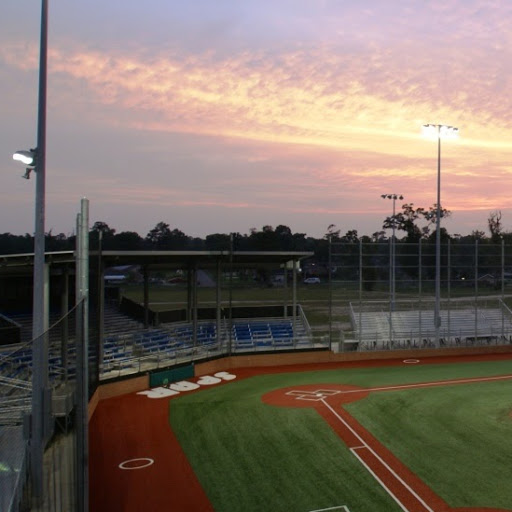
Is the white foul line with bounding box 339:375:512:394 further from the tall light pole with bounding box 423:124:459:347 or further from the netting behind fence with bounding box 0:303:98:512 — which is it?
the netting behind fence with bounding box 0:303:98:512

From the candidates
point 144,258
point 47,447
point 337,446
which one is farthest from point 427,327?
point 47,447

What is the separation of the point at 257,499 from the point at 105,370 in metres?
10.6

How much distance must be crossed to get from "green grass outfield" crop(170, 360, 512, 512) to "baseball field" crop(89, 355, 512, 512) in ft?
0.11

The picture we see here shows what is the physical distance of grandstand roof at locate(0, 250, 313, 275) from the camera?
16.0 metres

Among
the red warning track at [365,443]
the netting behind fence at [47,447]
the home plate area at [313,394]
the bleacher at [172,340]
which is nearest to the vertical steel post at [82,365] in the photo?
the netting behind fence at [47,447]

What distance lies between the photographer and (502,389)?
18.4 m

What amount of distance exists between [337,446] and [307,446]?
72cm

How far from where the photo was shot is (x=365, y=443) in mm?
12797

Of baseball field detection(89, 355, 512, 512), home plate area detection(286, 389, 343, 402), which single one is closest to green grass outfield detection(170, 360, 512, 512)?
baseball field detection(89, 355, 512, 512)

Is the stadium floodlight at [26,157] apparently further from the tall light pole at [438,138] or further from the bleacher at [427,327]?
the tall light pole at [438,138]

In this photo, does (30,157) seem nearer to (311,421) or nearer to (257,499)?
(257,499)

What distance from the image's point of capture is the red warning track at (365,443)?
9703mm

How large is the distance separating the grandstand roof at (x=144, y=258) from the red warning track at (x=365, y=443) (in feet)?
21.3

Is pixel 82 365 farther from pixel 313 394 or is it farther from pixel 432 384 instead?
pixel 432 384
